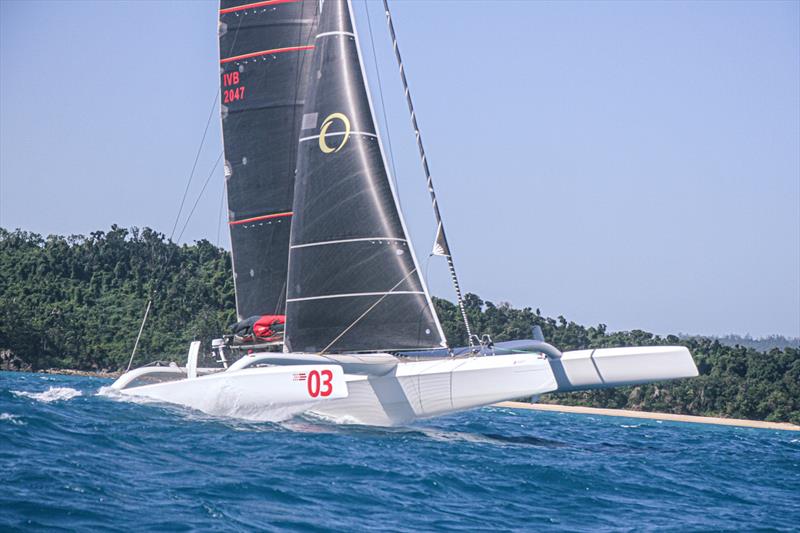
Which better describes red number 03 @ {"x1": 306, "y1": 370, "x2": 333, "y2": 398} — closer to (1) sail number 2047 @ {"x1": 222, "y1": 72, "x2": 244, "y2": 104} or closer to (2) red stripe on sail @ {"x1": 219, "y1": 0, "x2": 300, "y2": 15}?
(1) sail number 2047 @ {"x1": 222, "y1": 72, "x2": 244, "y2": 104}

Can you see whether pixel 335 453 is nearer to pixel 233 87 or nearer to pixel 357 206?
pixel 357 206

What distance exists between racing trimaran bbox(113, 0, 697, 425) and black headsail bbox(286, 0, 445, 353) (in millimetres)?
16

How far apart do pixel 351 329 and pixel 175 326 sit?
2861 cm

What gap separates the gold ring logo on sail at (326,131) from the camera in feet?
50.4

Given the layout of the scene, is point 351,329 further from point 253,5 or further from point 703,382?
point 703,382

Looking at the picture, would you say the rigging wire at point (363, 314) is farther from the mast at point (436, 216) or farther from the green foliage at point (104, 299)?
the green foliage at point (104, 299)

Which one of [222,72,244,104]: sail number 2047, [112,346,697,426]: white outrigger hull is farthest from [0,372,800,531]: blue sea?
[222,72,244,104]: sail number 2047

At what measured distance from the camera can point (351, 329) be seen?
15047mm

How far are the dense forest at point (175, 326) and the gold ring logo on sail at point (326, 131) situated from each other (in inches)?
758

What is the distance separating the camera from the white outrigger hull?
545 inches

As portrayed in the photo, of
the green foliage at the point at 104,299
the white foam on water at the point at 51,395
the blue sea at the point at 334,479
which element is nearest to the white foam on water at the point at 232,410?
the blue sea at the point at 334,479

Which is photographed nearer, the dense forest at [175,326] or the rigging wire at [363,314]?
the rigging wire at [363,314]

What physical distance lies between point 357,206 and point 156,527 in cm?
815

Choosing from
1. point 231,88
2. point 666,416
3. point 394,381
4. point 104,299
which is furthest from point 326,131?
point 104,299
